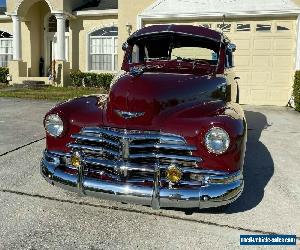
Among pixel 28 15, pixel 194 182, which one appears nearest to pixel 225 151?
pixel 194 182

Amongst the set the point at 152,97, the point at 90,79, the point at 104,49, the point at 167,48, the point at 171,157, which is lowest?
the point at 171,157

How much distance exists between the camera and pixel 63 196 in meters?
3.82

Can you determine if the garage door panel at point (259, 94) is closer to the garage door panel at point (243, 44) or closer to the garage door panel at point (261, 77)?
the garage door panel at point (261, 77)

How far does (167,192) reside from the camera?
2936 millimetres

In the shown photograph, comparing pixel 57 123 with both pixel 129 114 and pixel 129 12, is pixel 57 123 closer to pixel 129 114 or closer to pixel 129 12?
pixel 129 114

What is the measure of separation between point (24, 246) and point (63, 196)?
102cm

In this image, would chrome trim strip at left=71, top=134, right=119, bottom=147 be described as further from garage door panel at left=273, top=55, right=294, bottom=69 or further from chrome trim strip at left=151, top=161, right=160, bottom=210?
garage door panel at left=273, top=55, right=294, bottom=69

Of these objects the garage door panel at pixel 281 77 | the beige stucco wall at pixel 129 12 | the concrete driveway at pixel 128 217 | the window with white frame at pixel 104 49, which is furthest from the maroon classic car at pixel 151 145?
the window with white frame at pixel 104 49

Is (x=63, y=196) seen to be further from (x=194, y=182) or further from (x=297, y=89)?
(x=297, y=89)

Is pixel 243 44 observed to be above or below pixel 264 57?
above

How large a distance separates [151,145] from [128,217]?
34.0 inches

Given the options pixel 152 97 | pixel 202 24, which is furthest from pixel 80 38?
pixel 152 97

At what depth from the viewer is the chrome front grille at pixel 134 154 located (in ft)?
9.99

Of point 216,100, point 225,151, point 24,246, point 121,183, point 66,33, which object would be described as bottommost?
point 24,246
